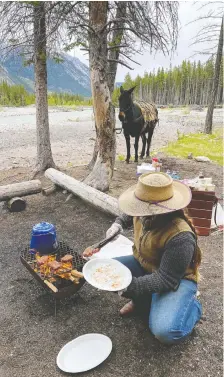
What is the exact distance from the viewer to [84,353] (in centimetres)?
261

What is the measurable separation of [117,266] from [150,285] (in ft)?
1.37

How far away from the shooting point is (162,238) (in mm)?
2477

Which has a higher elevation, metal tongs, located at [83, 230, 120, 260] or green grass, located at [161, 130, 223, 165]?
green grass, located at [161, 130, 223, 165]

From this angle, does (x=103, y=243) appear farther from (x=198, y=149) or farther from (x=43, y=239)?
(x=198, y=149)

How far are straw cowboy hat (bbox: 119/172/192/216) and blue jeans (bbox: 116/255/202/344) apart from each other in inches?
25.7

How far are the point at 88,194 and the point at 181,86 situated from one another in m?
60.5

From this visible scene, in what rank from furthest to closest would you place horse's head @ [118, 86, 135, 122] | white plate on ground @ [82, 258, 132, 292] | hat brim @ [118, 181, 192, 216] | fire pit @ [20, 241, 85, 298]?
horse's head @ [118, 86, 135, 122], fire pit @ [20, 241, 85, 298], white plate on ground @ [82, 258, 132, 292], hat brim @ [118, 181, 192, 216]

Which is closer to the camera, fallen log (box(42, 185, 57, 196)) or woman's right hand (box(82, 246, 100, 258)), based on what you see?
woman's right hand (box(82, 246, 100, 258))

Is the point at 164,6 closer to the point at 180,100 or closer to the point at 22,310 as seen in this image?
the point at 22,310

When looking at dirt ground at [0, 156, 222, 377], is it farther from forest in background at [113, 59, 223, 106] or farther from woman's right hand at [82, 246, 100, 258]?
forest in background at [113, 59, 223, 106]

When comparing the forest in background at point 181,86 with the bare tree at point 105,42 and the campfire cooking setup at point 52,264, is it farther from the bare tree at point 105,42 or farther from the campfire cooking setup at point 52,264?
the campfire cooking setup at point 52,264

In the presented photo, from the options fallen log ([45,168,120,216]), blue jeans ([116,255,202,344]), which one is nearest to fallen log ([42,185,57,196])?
fallen log ([45,168,120,216])

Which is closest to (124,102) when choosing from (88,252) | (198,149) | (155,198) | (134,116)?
(134,116)

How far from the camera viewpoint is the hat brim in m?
2.42
